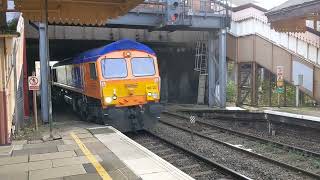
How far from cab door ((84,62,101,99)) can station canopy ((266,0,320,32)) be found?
8451 millimetres

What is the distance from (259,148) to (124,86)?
4.82 m

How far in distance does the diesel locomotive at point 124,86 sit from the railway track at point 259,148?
85.5 inches

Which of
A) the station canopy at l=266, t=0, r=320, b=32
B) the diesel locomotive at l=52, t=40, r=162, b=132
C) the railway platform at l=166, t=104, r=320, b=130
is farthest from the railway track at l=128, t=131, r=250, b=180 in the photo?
the station canopy at l=266, t=0, r=320, b=32

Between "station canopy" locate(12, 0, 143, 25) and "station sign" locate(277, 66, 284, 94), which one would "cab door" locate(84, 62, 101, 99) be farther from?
"station sign" locate(277, 66, 284, 94)

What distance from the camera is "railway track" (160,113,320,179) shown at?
969 centimetres

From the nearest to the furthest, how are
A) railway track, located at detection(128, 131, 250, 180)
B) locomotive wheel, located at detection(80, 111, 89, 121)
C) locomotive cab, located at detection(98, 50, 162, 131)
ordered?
railway track, located at detection(128, 131, 250, 180)
locomotive cab, located at detection(98, 50, 162, 131)
locomotive wheel, located at detection(80, 111, 89, 121)

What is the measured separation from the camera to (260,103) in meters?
24.2

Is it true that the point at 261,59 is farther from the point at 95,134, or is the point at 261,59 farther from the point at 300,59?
the point at 95,134

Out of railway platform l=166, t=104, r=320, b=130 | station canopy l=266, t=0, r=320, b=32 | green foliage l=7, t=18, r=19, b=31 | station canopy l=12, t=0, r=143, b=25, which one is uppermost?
station canopy l=266, t=0, r=320, b=32

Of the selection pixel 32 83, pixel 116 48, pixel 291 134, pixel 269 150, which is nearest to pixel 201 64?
pixel 291 134

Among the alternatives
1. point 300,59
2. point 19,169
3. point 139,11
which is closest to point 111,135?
point 19,169

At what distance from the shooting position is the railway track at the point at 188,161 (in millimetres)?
9109

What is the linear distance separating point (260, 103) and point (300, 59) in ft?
14.8

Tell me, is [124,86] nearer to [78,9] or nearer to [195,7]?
[78,9]
